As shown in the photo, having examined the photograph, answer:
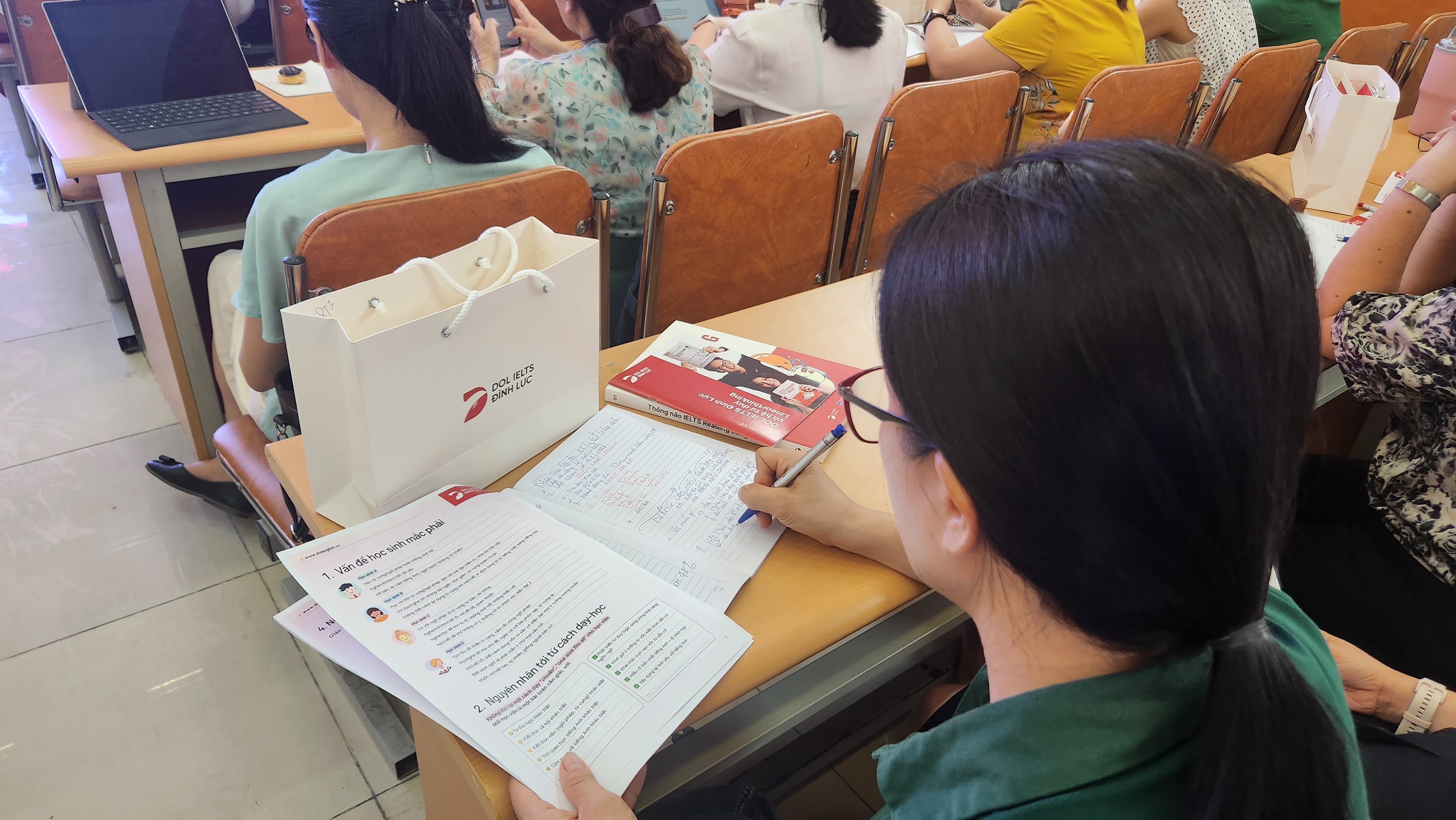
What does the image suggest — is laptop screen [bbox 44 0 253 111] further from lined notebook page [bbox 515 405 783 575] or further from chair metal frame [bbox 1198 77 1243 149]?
chair metal frame [bbox 1198 77 1243 149]

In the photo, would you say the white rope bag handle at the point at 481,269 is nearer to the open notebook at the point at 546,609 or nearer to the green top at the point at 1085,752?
the open notebook at the point at 546,609

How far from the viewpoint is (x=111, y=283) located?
8.45ft

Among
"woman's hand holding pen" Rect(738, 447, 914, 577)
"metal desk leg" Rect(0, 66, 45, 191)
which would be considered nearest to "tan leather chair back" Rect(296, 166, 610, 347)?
"woman's hand holding pen" Rect(738, 447, 914, 577)

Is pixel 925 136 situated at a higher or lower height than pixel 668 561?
higher

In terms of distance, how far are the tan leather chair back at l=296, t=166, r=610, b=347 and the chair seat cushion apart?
354 millimetres

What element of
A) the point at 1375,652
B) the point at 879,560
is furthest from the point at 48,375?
the point at 1375,652

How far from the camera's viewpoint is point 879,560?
82cm

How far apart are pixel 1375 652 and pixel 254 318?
1.69 m

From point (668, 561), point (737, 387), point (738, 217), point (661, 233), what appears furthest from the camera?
point (738, 217)

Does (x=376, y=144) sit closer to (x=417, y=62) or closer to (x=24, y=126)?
(x=417, y=62)

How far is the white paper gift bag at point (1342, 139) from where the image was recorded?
5.95 feet

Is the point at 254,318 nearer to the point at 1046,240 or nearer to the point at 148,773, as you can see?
the point at 148,773

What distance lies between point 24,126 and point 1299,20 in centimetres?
495

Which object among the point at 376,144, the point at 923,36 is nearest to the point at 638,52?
the point at 376,144
